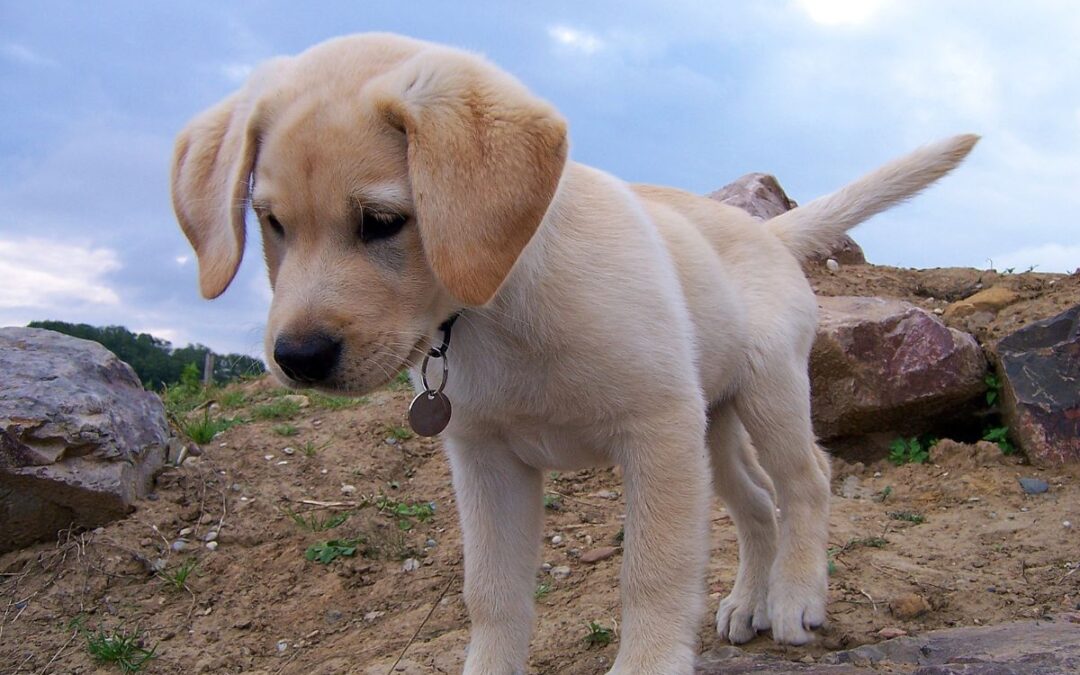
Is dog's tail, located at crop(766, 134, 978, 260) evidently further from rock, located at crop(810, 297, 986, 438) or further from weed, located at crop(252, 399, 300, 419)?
weed, located at crop(252, 399, 300, 419)

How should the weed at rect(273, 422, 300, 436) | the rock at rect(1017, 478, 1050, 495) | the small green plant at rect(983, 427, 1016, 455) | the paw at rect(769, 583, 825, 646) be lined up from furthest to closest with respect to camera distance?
the weed at rect(273, 422, 300, 436) → the small green plant at rect(983, 427, 1016, 455) → the rock at rect(1017, 478, 1050, 495) → the paw at rect(769, 583, 825, 646)

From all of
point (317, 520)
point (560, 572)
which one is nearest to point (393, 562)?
point (317, 520)

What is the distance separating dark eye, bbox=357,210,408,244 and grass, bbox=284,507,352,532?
Answer: 3.10 meters

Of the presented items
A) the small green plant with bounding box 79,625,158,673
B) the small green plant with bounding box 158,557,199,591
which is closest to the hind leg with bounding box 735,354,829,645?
the small green plant with bounding box 79,625,158,673

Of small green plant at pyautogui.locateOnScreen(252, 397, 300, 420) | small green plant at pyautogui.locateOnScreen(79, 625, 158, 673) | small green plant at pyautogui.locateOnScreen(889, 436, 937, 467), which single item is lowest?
small green plant at pyautogui.locateOnScreen(79, 625, 158, 673)

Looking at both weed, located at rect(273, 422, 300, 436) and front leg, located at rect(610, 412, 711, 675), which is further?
weed, located at rect(273, 422, 300, 436)

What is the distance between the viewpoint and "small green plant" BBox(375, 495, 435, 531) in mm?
5242

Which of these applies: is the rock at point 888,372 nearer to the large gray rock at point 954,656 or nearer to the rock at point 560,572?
the rock at point 560,572

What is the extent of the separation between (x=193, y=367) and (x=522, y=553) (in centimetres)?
581

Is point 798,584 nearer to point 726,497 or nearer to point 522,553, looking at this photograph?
point 726,497

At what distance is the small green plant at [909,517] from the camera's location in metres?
4.91

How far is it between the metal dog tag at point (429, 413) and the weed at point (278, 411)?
3.85 meters

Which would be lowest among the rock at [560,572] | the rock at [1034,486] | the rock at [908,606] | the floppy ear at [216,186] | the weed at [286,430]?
the rock at [908,606]

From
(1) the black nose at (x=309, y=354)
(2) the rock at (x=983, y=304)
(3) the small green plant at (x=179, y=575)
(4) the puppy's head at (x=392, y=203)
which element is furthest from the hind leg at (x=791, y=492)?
(2) the rock at (x=983, y=304)
